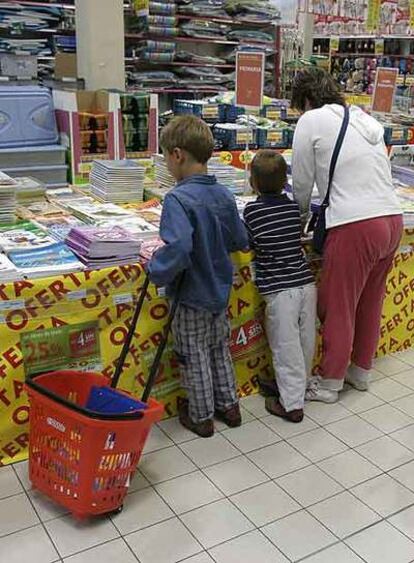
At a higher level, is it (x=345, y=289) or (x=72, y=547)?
(x=345, y=289)

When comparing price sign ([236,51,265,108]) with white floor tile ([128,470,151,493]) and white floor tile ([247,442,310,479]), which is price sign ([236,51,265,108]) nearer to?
white floor tile ([247,442,310,479])

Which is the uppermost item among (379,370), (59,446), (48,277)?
(48,277)

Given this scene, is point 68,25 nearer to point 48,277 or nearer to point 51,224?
point 51,224

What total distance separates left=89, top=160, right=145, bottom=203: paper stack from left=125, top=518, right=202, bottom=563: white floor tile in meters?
1.77

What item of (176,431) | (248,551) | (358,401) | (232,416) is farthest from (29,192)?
(248,551)

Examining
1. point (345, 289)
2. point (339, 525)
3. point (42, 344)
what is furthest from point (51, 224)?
point (339, 525)

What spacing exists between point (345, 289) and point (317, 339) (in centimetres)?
53

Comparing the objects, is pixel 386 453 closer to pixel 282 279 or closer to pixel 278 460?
pixel 278 460

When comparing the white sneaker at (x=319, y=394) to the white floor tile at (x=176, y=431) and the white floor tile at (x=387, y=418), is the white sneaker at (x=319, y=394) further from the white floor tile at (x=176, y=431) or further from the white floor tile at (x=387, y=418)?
the white floor tile at (x=176, y=431)

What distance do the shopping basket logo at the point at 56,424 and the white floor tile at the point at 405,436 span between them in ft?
5.03

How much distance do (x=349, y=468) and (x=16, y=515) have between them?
1.34 meters

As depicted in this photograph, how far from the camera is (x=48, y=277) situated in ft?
8.30

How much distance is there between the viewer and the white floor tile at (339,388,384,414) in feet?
10.5

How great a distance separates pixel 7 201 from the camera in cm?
296
